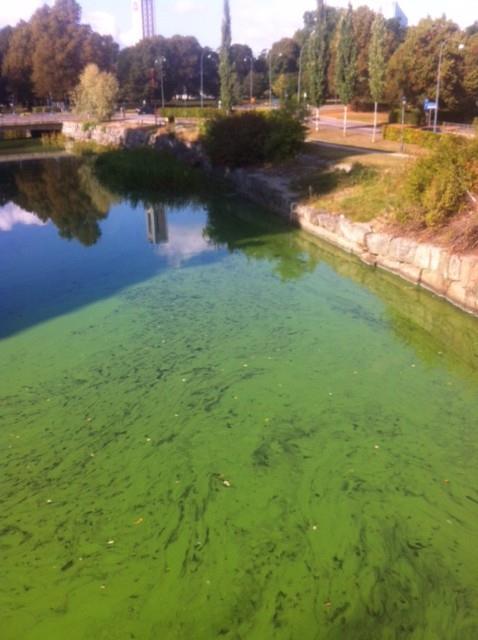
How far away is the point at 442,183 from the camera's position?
1153 centimetres

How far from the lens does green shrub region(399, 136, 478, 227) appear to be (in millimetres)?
11500

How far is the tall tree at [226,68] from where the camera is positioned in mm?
42281

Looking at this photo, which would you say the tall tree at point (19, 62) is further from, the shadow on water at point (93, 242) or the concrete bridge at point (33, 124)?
the shadow on water at point (93, 242)

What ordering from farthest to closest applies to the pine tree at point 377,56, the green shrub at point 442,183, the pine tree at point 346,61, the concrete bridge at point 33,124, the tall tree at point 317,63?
the concrete bridge at point 33,124, the tall tree at point 317,63, the pine tree at point 346,61, the pine tree at point 377,56, the green shrub at point 442,183

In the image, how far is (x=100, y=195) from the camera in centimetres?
2330

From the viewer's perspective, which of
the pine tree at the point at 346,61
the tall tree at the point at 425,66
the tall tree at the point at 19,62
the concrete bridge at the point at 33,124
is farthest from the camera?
the tall tree at the point at 19,62

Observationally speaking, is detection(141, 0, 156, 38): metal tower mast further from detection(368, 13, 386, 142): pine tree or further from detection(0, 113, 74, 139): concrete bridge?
detection(368, 13, 386, 142): pine tree

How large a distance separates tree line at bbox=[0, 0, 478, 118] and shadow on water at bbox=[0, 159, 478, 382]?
29.7 feet

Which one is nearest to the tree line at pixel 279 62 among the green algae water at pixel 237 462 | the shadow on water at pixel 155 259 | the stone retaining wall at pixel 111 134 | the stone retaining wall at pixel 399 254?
the stone retaining wall at pixel 111 134

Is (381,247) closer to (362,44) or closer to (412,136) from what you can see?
(412,136)

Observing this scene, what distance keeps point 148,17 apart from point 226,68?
4521 inches

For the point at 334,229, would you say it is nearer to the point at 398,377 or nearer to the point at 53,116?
the point at 398,377

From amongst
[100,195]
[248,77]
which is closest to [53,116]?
[248,77]

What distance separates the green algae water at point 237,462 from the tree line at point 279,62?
56.3 ft
